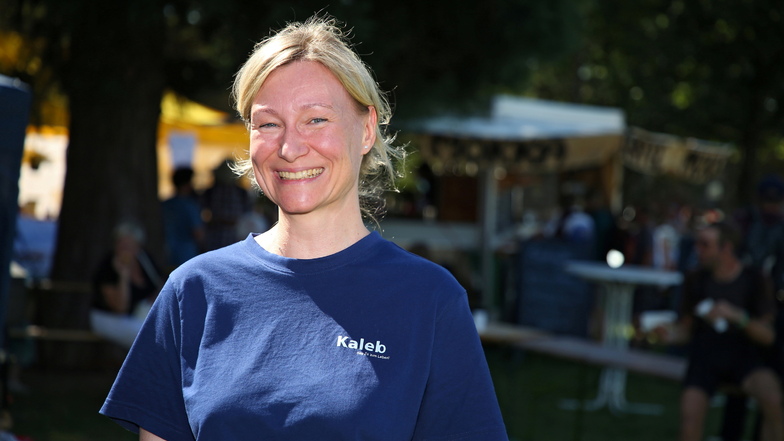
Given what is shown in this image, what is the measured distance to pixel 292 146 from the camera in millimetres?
1841

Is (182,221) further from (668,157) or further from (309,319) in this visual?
(668,157)

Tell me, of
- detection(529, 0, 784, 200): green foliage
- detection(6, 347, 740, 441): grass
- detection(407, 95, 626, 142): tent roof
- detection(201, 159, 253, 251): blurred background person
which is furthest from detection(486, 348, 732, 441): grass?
detection(529, 0, 784, 200): green foliage

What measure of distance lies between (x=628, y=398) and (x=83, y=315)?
5387 mm

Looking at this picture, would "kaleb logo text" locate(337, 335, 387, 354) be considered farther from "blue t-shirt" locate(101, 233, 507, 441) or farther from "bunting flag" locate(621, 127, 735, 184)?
"bunting flag" locate(621, 127, 735, 184)

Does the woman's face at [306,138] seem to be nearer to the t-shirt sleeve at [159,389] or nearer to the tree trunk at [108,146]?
the t-shirt sleeve at [159,389]

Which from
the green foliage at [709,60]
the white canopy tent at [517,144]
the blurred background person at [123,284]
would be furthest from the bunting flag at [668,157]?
the blurred background person at [123,284]

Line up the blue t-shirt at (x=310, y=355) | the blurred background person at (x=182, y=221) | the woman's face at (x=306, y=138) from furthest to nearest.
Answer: the blurred background person at (x=182, y=221) < the woman's face at (x=306, y=138) < the blue t-shirt at (x=310, y=355)

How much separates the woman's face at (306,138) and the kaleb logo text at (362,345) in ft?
0.89

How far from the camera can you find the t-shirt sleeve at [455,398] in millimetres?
1771

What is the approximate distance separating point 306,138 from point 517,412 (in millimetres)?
7231

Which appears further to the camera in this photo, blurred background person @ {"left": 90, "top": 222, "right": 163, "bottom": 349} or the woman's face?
blurred background person @ {"left": 90, "top": 222, "right": 163, "bottom": 349}

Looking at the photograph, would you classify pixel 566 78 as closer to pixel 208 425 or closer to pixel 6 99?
pixel 6 99

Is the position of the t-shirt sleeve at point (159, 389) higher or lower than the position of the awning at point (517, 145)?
lower

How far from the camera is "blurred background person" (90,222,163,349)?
22.9 feet
